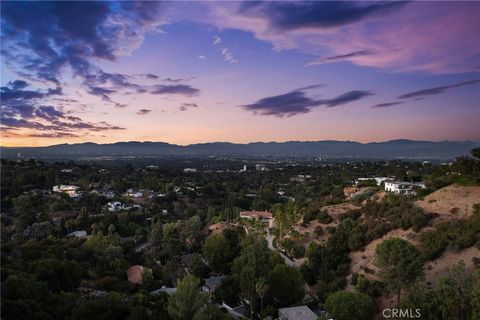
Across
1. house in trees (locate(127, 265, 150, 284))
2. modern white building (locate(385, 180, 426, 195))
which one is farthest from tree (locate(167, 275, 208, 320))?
modern white building (locate(385, 180, 426, 195))

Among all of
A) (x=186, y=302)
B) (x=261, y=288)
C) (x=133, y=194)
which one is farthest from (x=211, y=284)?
(x=133, y=194)

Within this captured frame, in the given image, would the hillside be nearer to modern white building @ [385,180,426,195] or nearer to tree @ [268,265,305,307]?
modern white building @ [385,180,426,195]

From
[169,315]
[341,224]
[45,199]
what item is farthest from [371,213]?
[45,199]

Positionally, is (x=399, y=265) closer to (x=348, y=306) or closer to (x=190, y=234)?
(x=348, y=306)

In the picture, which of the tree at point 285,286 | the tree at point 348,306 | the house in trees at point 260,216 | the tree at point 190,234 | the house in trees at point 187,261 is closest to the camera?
the tree at point 348,306

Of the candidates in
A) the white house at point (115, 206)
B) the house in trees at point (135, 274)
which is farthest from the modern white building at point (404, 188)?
the white house at point (115, 206)

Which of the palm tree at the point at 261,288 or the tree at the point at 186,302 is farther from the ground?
the tree at the point at 186,302

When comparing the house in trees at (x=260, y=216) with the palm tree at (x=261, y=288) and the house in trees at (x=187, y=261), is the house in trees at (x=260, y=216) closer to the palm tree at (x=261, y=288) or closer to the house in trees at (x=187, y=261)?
the house in trees at (x=187, y=261)
